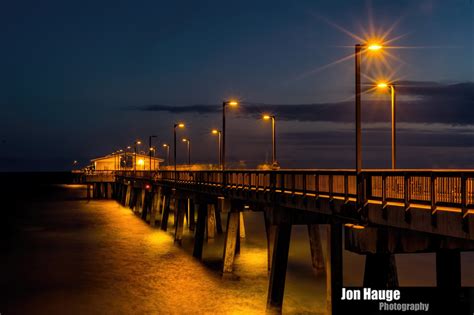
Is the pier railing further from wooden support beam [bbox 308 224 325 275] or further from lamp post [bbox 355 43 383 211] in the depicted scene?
wooden support beam [bbox 308 224 325 275]

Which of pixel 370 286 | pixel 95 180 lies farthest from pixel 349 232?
pixel 95 180

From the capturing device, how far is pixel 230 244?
28125 mm

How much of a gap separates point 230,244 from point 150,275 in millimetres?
5718

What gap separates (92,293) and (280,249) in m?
11.0

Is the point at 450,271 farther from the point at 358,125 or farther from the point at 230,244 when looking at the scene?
the point at 230,244

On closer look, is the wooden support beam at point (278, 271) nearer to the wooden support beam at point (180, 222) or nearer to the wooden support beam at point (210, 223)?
the wooden support beam at point (180, 222)

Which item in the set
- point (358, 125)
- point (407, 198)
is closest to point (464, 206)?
point (407, 198)

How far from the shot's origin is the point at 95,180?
101812 mm

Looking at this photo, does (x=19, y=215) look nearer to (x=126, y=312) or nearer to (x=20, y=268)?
(x=20, y=268)

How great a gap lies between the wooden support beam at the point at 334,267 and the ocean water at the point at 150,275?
5786 millimetres

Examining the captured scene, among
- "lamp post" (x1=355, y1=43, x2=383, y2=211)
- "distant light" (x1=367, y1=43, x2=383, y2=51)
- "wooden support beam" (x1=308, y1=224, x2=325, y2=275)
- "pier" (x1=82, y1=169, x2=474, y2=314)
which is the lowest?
"wooden support beam" (x1=308, y1=224, x2=325, y2=275)

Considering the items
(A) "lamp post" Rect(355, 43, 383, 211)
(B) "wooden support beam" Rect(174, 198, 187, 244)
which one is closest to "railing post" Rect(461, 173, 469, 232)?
(A) "lamp post" Rect(355, 43, 383, 211)

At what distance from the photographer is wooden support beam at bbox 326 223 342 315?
16.9 metres

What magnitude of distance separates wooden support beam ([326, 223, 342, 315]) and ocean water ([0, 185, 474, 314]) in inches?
228
